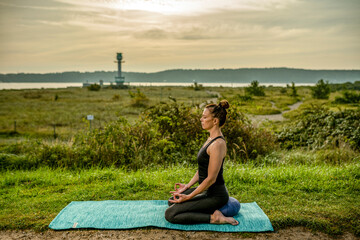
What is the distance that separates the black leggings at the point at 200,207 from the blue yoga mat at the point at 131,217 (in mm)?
98

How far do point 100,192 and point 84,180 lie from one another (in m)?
0.96

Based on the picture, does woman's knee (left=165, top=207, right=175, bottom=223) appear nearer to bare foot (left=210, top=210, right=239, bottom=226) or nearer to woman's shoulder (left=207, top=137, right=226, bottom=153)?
bare foot (left=210, top=210, right=239, bottom=226)

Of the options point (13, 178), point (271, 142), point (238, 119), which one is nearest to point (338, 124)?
point (271, 142)

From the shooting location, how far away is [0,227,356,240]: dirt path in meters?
4.45

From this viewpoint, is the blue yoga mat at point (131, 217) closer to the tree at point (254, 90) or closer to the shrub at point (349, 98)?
the shrub at point (349, 98)

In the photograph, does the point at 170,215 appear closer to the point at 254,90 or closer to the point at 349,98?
the point at 349,98

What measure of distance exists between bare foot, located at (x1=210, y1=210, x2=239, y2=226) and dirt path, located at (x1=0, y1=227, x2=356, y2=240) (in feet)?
0.71

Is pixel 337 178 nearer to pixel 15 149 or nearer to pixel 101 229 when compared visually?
pixel 101 229

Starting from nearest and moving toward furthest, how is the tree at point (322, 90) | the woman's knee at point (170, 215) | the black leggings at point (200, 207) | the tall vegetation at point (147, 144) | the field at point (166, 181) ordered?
the black leggings at point (200, 207)
the woman's knee at point (170, 215)
the field at point (166, 181)
the tall vegetation at point (147, 144)
the tree at point (322, 90)

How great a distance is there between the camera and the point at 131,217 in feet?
16.4

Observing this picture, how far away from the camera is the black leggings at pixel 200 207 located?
467 centimetres

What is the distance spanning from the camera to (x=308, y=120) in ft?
45.6

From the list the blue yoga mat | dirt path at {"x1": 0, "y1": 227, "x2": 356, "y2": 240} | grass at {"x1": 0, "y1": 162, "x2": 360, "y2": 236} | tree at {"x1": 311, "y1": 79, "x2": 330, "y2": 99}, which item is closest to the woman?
the blue yoga mat

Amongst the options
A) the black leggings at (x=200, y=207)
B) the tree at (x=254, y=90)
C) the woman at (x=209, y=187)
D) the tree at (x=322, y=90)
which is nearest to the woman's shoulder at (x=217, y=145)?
the woman at (x=209, y=187)
